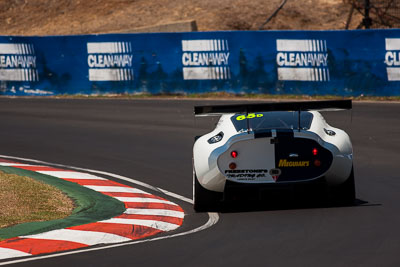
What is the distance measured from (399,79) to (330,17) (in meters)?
17.5

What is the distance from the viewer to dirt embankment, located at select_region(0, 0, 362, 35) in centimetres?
4069

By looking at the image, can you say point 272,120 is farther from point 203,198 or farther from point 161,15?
point 161,15

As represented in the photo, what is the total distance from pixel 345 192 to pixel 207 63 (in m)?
17.2

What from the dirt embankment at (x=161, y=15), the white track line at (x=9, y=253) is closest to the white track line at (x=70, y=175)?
the white track line at (x=9, y=253)

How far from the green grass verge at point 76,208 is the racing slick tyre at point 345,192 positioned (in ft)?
8.79

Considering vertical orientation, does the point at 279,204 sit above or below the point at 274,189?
below

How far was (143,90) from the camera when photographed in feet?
92.0

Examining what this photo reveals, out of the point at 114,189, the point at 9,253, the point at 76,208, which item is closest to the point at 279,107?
the point at 76,208

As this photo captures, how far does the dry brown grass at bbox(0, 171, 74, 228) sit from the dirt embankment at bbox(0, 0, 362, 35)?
27748 mm

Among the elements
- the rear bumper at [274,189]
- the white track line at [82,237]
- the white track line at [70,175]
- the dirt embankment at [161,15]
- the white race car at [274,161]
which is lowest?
the white track line at [82,237]

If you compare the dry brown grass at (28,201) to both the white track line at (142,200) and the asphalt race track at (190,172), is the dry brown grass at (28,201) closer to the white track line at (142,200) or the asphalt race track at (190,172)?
the white track line at (142,200)

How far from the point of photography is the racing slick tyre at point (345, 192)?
1011 cm

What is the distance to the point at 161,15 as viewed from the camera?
4212cm

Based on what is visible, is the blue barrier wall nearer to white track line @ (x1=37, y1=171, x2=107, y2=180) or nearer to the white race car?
white track line @ (x1=37, y1=171, x2=107, y2=180)
